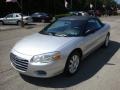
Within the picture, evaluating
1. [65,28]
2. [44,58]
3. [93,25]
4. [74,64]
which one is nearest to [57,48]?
[44,58]

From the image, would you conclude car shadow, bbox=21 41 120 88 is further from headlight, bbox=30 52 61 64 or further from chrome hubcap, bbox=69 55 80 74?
headlight, bbox=30 52 61 64

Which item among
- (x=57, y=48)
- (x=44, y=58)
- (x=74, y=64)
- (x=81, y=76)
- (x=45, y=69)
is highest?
(x=57, y=48)

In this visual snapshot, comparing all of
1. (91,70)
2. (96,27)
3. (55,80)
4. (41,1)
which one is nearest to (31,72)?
(55,80)

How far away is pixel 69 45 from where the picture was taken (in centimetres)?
541

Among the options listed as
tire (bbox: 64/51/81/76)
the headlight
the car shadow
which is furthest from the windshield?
the headlight

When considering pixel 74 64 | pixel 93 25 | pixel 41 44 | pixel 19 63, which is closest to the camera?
pixel 19 63

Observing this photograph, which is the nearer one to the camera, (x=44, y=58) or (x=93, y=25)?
(x=44, y=58)

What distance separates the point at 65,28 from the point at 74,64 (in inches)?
52.0

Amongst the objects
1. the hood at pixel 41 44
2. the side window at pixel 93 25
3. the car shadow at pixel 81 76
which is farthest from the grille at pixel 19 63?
the side window at pixel 93 25

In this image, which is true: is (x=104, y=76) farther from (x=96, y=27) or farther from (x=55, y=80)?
(x=96, y=27)

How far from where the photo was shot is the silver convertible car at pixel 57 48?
4918 millimetres

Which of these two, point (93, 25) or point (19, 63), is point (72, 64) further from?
point (93, 25)

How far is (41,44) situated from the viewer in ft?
17.8

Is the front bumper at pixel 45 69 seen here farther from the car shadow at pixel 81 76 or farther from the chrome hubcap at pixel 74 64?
the chrome hubcap at pixel 74 64
